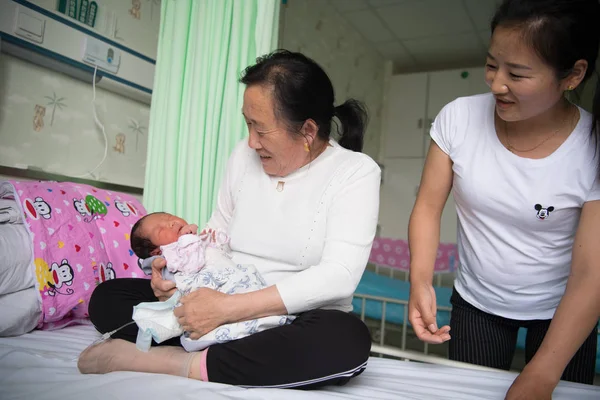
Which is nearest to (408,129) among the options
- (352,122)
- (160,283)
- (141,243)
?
(352,122)

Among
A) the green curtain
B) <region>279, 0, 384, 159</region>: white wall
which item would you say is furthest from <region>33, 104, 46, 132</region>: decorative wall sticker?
<region>279, 0, 384, 159</region>: white wall


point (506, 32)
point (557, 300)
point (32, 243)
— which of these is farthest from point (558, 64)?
point (32, 243)

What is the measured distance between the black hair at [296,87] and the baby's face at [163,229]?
445mm

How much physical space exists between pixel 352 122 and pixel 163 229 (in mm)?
671

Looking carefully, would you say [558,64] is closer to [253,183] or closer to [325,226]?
[325,226]

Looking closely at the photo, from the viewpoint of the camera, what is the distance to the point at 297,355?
3.22 feet

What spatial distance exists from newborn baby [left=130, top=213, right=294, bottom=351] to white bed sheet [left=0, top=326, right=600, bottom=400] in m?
0.11

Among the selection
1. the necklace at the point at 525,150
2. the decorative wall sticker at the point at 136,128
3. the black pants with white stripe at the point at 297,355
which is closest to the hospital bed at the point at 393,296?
the black pants with white stripe at the point at 297,355

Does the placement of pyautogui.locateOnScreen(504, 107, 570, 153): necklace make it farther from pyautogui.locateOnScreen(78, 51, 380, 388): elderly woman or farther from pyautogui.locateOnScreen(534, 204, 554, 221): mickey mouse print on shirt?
pyautogui.locateOnScreen(78, 51, 380, 388): elderly woman

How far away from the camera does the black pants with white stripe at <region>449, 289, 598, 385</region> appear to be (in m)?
1.18

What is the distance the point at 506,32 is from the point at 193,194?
1.30m

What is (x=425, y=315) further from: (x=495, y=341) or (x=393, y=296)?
(x=393, y=296)

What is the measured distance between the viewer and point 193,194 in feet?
6.08

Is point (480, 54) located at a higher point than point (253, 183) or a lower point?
higher
